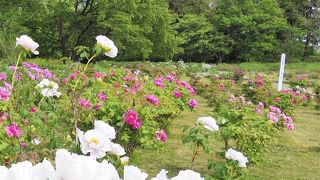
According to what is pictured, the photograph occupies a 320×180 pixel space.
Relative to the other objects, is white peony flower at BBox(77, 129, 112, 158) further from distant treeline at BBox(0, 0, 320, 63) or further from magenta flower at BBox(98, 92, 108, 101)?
distant treeline at BBox(0, 0, 320, 63)

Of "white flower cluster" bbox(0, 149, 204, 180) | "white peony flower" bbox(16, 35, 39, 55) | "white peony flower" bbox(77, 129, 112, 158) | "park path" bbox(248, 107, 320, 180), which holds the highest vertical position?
"white peony flower" bbox(16, 35, 39, 55)

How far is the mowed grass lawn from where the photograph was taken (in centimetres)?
565

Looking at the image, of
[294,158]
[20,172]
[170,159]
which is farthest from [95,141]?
[294,158]

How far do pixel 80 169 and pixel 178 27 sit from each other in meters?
33.2

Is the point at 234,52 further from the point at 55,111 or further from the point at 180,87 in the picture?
the point at 55,111

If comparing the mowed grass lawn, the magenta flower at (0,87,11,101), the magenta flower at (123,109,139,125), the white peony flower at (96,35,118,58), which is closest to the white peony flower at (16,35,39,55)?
the white peony flower at (96,35,118,58)

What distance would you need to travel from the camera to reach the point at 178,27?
33719mm

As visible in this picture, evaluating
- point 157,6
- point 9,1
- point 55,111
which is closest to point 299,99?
point 55,111

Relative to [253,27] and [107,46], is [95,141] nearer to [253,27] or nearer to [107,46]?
[107,46]

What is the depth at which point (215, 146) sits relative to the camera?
6871 millimetres

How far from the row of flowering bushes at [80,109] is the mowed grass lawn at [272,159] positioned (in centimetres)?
39

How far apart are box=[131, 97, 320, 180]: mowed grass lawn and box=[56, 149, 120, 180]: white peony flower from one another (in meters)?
3.65

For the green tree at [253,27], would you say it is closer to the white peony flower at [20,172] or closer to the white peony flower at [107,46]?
the white peony flower at [107,46]

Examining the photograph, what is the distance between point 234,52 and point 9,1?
19.7 metres
